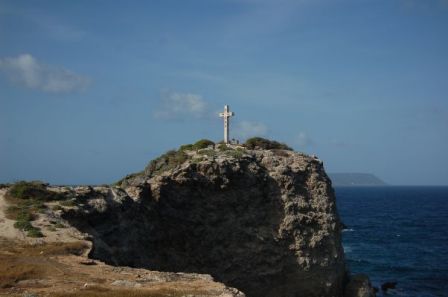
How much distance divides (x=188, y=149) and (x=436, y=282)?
3736cm

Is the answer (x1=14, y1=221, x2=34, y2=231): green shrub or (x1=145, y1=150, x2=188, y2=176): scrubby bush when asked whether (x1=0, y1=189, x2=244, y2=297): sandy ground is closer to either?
(x1=14, y1=221, x2=34, y2=231): green shrub

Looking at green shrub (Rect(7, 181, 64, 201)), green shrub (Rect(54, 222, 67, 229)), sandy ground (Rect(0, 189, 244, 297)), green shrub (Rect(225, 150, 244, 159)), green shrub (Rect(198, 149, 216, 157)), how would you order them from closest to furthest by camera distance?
sandy ground (Rect(0, 189, 244, 297)) < green shrub (Rect(54, 222, 67, 229)) < green shrub (Rect(7, 181, 64, 201)) < green shrub (Rect(225, 150, 244, 159)) < green shrub (Rect(198, 149, 216, 157))

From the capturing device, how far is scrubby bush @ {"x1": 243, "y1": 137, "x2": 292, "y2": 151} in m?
46.5

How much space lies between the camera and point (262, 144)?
4688cm

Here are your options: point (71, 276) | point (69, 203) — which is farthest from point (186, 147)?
point (71, 276)

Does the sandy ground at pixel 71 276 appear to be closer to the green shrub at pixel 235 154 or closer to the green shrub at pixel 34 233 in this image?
the green shrub at pixel 34 233

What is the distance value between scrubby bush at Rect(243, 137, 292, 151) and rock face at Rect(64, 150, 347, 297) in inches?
116

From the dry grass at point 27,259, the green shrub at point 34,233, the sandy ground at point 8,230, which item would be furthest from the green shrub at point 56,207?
the dry grass at point 27,259

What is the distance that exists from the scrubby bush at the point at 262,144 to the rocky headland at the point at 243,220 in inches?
104

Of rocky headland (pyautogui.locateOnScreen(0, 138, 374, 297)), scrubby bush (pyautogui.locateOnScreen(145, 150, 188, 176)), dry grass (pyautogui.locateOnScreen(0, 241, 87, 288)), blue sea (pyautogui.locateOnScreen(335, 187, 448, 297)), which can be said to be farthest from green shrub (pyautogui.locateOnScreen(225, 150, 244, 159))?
blue sea (pyautogui.locateOnScreen(335, 187, 448, 297))

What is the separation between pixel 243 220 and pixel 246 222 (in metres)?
0.32

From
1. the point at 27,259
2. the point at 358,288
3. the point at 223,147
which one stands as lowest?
the point at 358,288

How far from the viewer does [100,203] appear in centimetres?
3225

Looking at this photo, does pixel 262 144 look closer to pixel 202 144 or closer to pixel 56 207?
pixel 202 144
